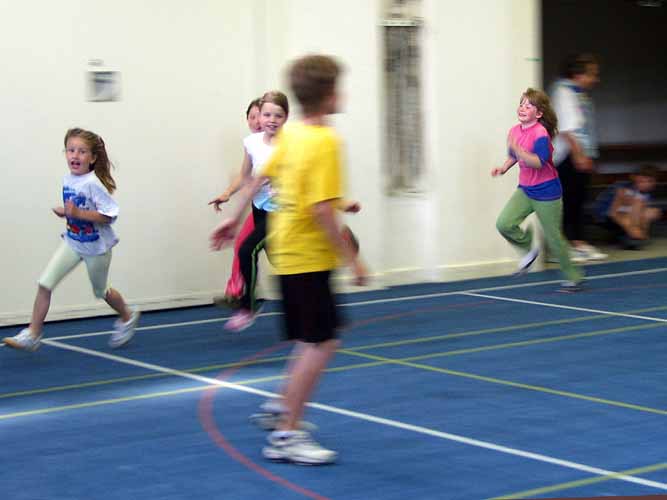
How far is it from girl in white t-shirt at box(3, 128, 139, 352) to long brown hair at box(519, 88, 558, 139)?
367cm

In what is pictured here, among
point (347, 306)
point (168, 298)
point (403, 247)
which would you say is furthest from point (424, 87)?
point (168, 298)

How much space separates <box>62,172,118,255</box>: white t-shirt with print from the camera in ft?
25.8

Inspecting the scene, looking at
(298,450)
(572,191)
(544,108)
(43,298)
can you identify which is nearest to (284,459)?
(298,450)

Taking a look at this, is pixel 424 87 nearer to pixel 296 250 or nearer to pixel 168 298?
pixel 168 298

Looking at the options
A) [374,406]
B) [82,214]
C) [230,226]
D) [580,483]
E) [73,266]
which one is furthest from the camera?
[73,266]

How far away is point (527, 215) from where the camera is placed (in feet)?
33.1

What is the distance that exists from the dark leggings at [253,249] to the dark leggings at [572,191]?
468 centimetres

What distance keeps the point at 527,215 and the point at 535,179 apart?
1.07 ft

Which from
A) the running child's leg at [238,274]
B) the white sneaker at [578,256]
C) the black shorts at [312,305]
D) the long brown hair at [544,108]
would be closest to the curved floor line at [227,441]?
the black shorts at [312,305]

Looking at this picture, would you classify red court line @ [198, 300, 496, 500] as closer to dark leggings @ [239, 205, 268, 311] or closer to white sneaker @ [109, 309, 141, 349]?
dark leggings @ [239, 205, 268, 311]

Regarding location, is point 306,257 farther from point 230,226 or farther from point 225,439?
point 225,439

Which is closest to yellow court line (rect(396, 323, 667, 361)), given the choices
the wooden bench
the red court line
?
the red court line

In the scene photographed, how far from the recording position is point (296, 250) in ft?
17.1

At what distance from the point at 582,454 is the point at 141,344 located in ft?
12.9
